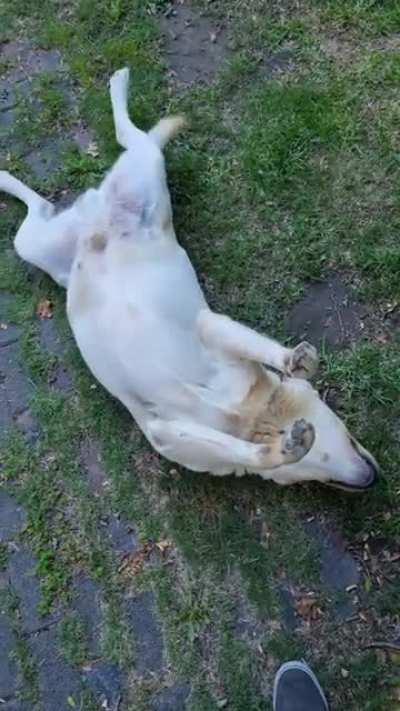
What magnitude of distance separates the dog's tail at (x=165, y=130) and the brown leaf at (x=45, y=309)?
955mm

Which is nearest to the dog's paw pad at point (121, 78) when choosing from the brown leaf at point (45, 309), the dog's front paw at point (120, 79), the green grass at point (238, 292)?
the dog's front paw at point (120, 79)

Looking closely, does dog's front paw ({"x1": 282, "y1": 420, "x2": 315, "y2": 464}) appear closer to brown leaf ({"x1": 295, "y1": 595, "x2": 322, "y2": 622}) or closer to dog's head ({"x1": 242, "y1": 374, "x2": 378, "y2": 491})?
dog's head ({"x1": 242, "y1": 374, "x2": 378, "y2": 491})

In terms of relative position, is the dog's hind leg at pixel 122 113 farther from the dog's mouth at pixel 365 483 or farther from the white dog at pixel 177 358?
the dog's mouth at pixel 365 483

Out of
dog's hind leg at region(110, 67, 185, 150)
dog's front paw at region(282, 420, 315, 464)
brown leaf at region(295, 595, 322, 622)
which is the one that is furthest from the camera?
dog's hind leg at region(110, 67, 185, 150)

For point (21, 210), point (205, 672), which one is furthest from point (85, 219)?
point (205, 672)

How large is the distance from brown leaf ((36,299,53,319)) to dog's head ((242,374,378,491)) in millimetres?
1438

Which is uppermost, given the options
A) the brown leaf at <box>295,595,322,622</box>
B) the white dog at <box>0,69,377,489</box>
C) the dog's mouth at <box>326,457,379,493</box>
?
the white dog at <box>0,69,377,489</box>

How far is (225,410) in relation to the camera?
4273 mm

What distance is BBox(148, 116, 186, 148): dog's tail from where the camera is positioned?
5.18m

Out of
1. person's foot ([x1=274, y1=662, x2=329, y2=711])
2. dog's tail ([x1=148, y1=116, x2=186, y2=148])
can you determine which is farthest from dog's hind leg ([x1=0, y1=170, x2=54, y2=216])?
person's foot ([x1=274, y1=662, x2=329, y2=711])

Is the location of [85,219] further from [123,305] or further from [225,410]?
[225,410]

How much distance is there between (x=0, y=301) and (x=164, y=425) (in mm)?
1415

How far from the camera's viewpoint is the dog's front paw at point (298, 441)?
3764mm

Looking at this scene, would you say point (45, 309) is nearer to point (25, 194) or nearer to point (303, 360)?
point (25, 194)
